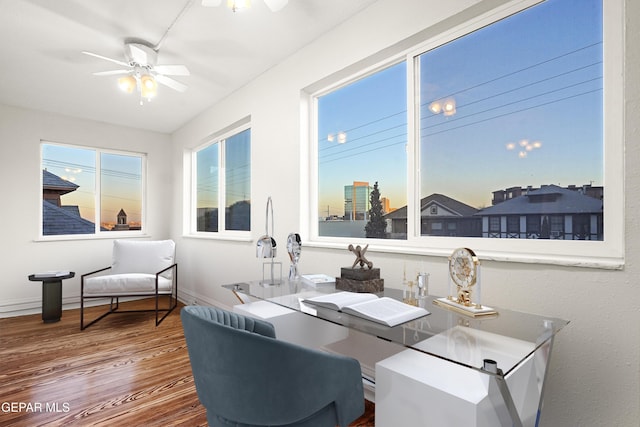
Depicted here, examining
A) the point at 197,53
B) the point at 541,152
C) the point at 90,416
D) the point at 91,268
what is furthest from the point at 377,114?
the point at 91,268

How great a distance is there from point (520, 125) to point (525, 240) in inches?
22.3

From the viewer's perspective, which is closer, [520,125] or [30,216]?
[520,125]

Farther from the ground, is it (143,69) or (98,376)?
(143,69)

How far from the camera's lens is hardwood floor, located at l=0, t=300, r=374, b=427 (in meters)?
1.87

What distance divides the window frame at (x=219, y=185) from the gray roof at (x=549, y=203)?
2272 millimetres

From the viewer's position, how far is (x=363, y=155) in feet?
7.82

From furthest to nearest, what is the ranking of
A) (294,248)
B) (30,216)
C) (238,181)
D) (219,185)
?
1. (219,185)
2. (30,216)
3. (238,181)
4. (294,248)

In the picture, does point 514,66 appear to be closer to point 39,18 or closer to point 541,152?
point 541,152

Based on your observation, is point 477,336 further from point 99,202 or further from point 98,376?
point 99,202

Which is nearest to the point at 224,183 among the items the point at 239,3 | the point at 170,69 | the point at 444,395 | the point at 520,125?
the point at 170,69

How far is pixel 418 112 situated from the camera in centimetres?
201

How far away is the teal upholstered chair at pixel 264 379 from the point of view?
105 cm

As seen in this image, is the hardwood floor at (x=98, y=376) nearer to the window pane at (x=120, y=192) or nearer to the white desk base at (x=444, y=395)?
the white desk base at (x=444, y=395)

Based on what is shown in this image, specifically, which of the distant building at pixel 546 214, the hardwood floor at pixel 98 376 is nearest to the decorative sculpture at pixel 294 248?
the hardwood floor at pixel 98 376
